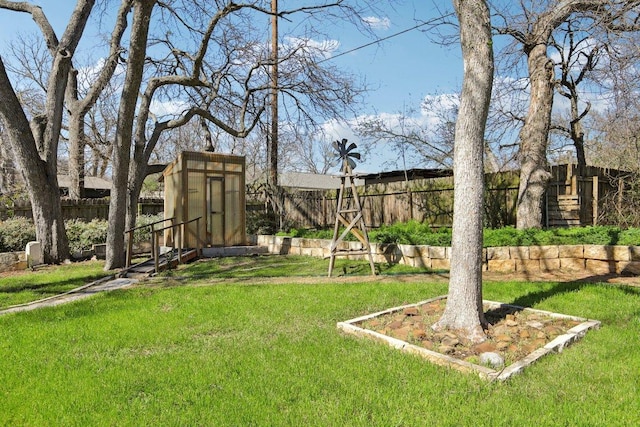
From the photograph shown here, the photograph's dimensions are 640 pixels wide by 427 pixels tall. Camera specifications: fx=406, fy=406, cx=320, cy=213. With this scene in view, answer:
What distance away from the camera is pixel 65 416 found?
8.09 ft

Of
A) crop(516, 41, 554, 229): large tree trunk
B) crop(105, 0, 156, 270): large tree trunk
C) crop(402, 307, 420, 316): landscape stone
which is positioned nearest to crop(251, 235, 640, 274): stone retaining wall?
crop(516, 41, 554, 229): large tree trunk

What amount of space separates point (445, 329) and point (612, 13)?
5188 millimetres

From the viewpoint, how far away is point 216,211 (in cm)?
1112

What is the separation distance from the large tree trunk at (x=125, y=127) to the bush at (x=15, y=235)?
298 cm

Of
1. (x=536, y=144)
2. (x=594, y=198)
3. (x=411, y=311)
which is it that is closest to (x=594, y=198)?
(x=594, y=198)

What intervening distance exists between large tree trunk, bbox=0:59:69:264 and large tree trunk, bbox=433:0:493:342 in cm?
893

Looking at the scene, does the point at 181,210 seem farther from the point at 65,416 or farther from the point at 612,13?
the point at 612,13

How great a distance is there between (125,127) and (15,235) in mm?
4383

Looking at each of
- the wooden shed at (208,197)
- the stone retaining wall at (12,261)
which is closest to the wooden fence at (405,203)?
the wooden shed at (208,197)

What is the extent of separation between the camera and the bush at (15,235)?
9773mm

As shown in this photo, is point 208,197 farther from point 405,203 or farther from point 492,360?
point 492,360

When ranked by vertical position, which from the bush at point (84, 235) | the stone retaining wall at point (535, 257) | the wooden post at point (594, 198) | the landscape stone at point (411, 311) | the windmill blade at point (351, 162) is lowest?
the landscape stone at point (411, 311)

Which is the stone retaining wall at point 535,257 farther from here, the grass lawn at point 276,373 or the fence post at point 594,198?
the fence post at point 594,198

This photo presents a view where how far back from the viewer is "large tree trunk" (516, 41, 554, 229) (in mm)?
8000
